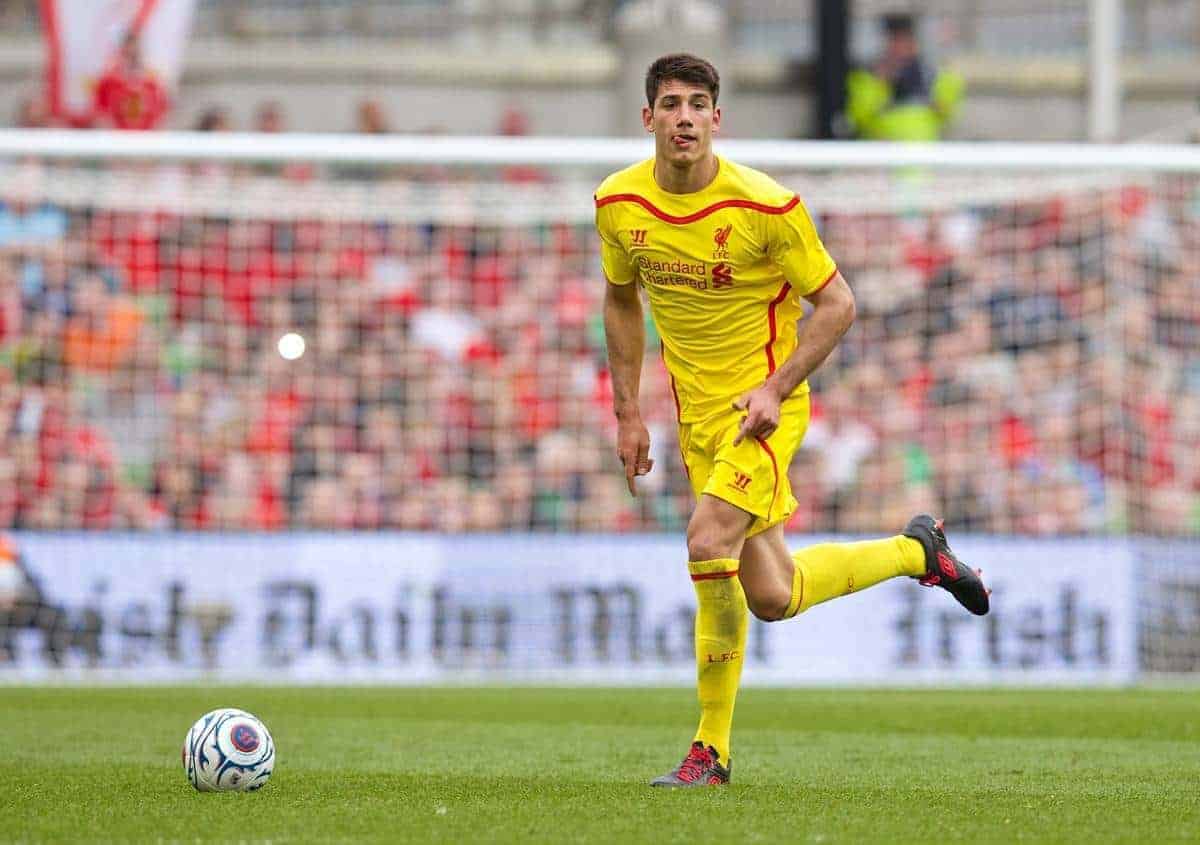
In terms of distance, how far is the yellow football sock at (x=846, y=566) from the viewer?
21.4 ft

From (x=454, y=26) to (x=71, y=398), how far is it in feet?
23.2

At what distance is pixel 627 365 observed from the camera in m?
6.65

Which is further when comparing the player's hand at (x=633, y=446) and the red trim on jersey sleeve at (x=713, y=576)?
the player's hand at (x=633, y=446)

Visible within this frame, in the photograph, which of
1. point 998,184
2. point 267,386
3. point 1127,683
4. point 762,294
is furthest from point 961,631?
point 762,294

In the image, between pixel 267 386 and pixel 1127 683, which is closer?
pixel 1127 683

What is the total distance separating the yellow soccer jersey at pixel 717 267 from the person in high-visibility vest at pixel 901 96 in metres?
10.8

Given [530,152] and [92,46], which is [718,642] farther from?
[92,46]

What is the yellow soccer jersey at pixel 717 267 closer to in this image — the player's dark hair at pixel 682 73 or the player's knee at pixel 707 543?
the player's dark hair at pixel 682 73

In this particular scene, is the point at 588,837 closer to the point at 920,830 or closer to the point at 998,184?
the point at 920,830

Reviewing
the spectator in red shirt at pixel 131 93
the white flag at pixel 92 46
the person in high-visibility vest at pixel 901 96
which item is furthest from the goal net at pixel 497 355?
the person in high-visibility vest at pixel 901 96

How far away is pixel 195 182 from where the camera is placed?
15055mm

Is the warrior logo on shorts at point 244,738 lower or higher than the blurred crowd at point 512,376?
lower

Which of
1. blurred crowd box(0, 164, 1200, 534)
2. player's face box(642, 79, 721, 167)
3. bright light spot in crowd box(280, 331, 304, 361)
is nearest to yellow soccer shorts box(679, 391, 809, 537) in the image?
player's face box(642, 79, 721, 167)

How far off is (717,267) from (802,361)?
0.41 metres
